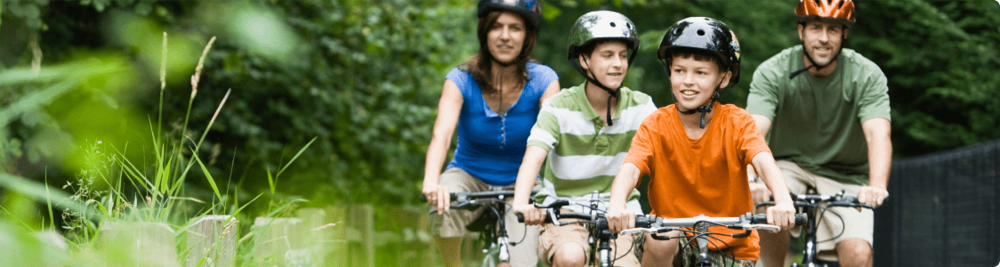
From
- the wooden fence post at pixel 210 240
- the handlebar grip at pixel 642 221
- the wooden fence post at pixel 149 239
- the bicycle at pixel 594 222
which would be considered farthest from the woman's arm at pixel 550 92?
the wooden fence post at pixel 149 239

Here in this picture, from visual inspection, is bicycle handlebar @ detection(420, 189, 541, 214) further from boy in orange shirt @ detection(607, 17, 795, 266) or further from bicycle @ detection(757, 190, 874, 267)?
bicycle @ detection(757, 190, 874, 267)

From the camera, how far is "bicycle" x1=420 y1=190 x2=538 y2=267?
3977 mm

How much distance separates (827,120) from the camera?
4.66 m

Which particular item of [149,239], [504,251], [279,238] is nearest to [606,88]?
[504,251]

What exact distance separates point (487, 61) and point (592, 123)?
32.9 inches

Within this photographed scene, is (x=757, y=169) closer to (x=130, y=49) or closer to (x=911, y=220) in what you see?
(x=130, y=49)

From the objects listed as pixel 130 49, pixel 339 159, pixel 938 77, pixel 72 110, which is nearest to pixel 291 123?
pixel 339 159

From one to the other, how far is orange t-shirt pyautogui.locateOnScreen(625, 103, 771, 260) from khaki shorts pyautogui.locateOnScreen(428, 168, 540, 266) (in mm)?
950

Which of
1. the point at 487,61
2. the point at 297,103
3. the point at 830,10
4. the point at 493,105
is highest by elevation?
the point at 830,10

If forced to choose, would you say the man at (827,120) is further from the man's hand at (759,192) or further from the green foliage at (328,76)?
the green foliage at (328,76)

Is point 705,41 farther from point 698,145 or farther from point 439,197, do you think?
point 439,197

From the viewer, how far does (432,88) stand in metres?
9.98

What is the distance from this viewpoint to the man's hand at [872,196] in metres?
3.93

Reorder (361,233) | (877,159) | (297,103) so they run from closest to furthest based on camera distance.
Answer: (877,159)
(361,233)
(297,103)
